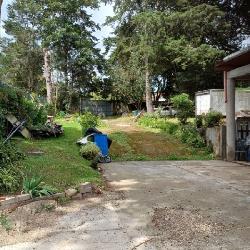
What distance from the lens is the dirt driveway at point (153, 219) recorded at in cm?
474

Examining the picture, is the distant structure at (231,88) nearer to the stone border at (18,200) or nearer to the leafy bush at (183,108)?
the leafy bush at (183,108)

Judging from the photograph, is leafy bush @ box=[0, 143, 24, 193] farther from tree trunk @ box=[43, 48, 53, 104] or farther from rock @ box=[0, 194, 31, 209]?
tree trunk @ box=[43, 48, 53, 104]

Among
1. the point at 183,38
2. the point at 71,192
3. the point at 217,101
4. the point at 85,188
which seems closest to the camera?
the point at 71,192

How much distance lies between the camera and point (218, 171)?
10656mm

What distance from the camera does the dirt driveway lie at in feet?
15.6

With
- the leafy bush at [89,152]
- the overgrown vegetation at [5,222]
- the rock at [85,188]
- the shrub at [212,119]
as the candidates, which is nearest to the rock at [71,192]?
the rock at [85,188]

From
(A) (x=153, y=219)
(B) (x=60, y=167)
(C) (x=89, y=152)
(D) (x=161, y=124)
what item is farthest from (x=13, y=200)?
(D) (x=161, y=124)

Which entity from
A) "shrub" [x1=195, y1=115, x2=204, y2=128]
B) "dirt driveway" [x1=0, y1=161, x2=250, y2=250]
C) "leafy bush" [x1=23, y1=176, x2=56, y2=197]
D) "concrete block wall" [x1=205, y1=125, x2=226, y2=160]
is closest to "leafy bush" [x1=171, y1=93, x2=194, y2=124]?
"shrub" [x1=195, y1=115, x2=204, y2=128]

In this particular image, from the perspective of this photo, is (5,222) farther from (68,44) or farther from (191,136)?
(68,44)

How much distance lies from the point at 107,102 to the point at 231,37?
13.4 metres

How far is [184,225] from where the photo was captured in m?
5.40

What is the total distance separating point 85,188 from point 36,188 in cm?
96

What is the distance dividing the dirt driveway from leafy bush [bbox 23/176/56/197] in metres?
0.49

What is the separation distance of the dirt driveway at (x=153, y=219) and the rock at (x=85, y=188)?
22cm
